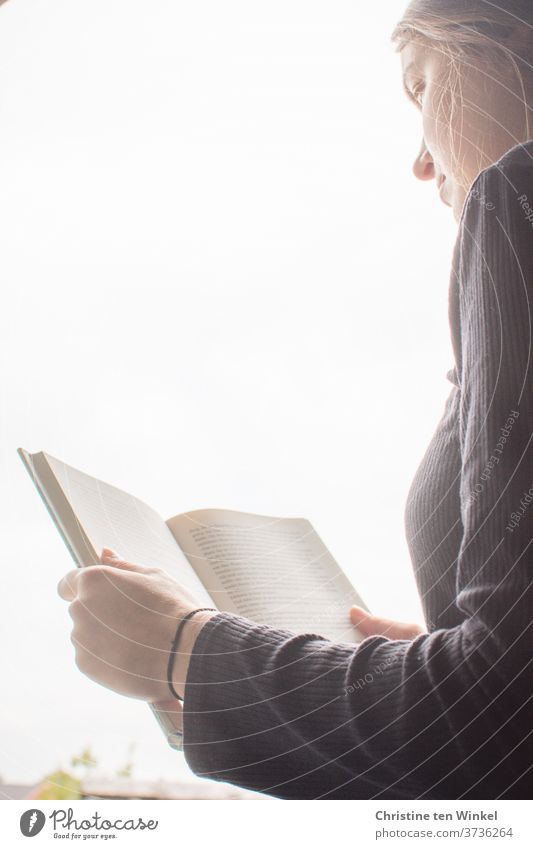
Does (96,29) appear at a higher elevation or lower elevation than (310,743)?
higher

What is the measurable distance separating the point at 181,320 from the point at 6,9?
24 cm

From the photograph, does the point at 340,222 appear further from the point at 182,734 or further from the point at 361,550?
the point at 182,734

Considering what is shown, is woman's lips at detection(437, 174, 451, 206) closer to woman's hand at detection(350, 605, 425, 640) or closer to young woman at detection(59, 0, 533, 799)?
young woman at detection(59, 0, 533, 799)

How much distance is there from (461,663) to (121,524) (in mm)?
206

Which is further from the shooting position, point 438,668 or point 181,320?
point 181,320

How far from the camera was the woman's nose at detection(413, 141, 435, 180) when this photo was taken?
0.49 m

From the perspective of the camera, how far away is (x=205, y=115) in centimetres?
47

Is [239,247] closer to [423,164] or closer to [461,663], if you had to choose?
[423,164]

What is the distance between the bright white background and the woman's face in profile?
0.05 feet

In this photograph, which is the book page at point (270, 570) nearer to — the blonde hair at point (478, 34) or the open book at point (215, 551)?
the open book at point (215, 551)

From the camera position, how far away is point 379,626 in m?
0.49

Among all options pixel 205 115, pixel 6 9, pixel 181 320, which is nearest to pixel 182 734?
pixel 181 320
